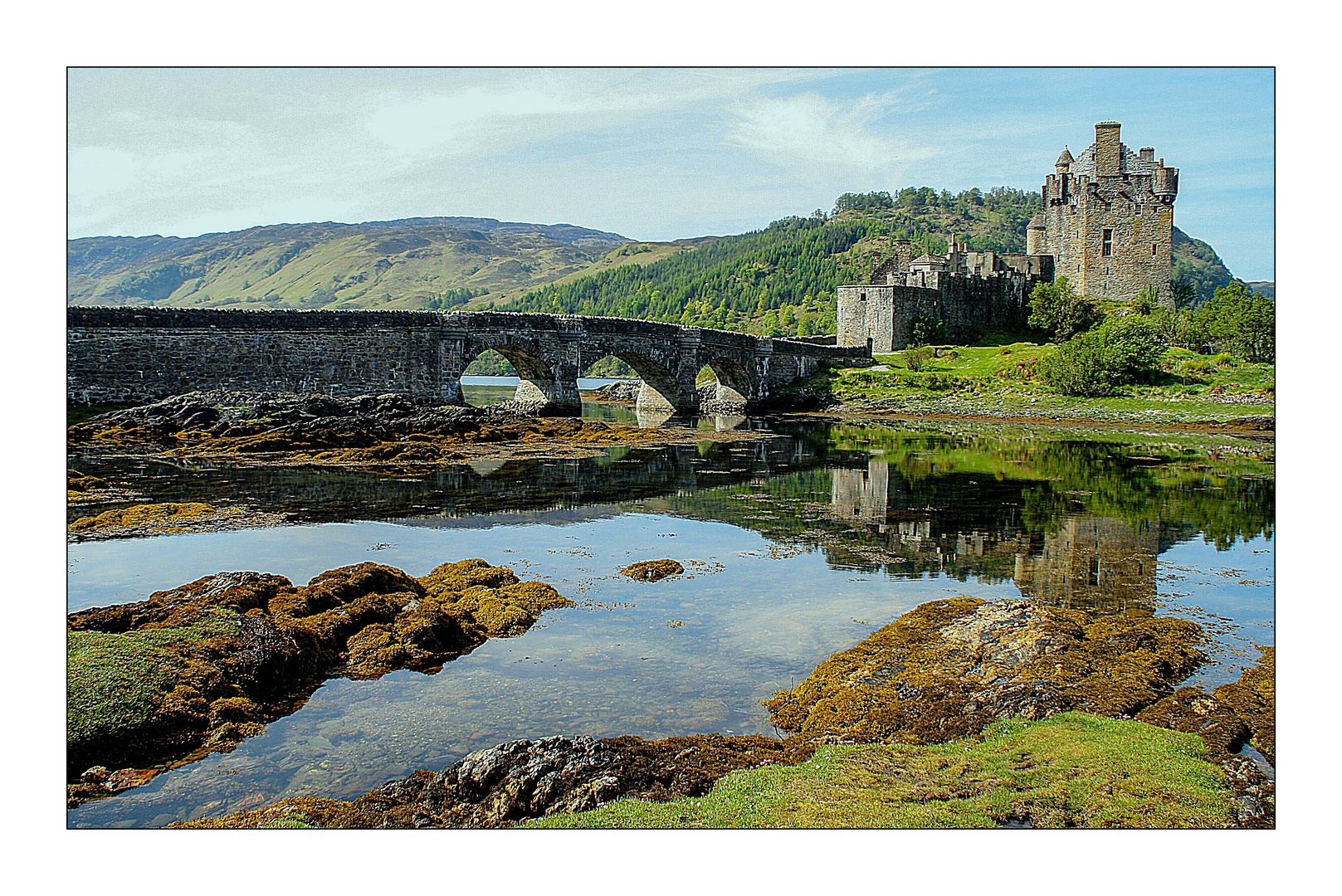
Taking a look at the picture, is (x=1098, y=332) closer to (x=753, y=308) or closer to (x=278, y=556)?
(x=278, y=556)

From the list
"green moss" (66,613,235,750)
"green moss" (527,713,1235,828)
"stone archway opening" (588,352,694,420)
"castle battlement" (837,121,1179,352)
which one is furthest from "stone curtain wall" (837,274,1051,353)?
"green moss" (66,613,235,750)

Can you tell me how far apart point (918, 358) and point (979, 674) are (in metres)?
45.3

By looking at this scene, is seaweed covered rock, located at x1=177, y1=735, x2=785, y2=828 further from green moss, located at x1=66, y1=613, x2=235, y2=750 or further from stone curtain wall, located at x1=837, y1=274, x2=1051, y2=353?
stone curtain wall, located at x1=837, y1=274, x2=1051, y2=353

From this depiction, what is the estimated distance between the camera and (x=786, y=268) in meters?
131

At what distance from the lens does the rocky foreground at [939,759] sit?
20.5ft

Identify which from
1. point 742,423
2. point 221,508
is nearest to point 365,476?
point 221,508

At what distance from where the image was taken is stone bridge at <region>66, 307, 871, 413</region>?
103 ft

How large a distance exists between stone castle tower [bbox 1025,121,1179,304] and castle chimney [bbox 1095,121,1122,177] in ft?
0.16

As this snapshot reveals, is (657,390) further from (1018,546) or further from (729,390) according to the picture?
(1018,546)

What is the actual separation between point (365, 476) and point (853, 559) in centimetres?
1344

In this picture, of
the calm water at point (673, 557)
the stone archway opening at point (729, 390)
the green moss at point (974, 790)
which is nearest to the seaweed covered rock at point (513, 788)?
the green moss at point (974, 790)

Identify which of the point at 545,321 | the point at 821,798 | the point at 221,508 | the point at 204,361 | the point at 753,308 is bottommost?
the point at 821,798

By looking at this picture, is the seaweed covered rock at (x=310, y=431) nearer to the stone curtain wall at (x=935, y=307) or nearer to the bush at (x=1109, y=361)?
the bush at (x=1109, y=361)

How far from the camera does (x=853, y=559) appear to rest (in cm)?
1438
